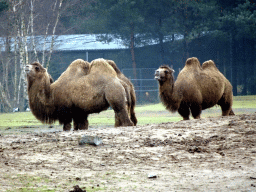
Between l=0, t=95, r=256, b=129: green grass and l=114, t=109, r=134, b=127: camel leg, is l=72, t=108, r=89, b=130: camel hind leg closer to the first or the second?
l=114, t=109, r=134, b=127: camel leg

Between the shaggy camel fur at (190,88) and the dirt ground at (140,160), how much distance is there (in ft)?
6.88

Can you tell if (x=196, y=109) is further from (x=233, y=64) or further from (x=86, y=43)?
(x=86, y=43)

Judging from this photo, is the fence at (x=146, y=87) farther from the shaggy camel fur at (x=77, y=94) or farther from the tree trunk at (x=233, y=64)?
the shaggy camel fur at (x=77, y=94)

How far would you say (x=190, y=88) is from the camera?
33.3 feet

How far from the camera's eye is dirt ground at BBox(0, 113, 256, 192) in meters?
4.76

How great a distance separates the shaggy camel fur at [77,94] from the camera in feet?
29.2

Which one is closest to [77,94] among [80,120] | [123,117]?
[80,120]

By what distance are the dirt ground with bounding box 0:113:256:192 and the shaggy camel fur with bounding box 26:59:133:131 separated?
1290mm

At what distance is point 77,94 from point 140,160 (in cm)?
342

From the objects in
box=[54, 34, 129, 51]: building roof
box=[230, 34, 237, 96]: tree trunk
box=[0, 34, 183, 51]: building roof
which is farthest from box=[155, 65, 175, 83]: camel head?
box=[54, 34, 129, 51]: building roof

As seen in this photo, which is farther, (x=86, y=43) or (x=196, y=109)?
(x=86, y=43)

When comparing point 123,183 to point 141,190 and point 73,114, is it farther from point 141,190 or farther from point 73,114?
point 73,114

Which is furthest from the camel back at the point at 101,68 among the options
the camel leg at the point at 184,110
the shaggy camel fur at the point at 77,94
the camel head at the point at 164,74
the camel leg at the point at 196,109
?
the camel leg at the point at 196,109

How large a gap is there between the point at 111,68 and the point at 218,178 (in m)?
4.84
